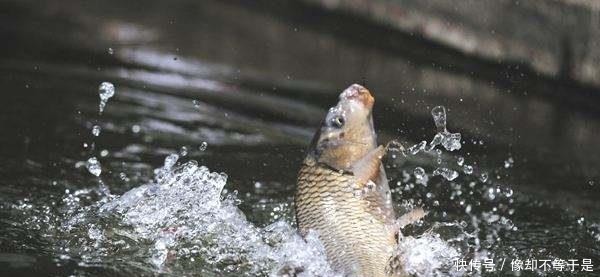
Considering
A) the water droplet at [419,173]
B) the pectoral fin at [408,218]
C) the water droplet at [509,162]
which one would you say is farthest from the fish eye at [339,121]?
the water droplet at [509,162]

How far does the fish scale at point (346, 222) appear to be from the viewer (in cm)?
319

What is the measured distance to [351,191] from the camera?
3193 mm

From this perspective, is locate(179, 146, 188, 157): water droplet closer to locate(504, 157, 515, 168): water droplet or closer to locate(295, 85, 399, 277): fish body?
locate(504, 157, 515, 168): water droplet

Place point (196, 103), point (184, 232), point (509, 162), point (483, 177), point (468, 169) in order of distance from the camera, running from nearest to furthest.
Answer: point (184, 232) → point (483, 177) → point (468, 169) → point (509, 162) → point (196, 103)

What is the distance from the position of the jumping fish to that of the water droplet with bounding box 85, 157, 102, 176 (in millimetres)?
1909

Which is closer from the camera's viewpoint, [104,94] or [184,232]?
[184,232]

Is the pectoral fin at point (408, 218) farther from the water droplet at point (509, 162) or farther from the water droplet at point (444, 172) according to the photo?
the water droplet at point (509, 162)

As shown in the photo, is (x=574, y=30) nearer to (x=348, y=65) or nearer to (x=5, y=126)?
(x=348, y=65)

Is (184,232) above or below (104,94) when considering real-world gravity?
below

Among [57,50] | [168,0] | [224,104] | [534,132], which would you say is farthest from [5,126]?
[168,0]

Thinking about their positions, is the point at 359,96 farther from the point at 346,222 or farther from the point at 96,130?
the point at 96,130

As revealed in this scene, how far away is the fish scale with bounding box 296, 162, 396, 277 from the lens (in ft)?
10.5

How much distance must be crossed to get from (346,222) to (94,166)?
2058 millimetres

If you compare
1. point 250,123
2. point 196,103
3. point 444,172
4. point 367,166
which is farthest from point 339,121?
point 196,103
